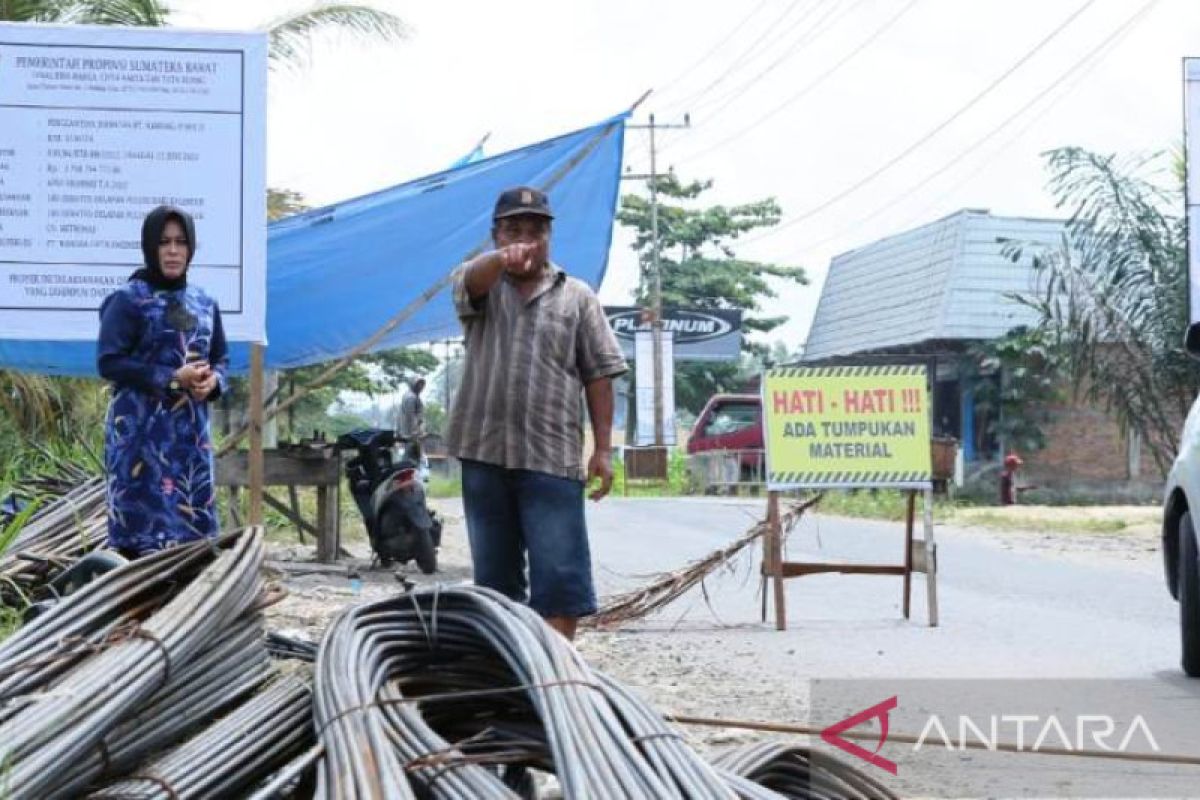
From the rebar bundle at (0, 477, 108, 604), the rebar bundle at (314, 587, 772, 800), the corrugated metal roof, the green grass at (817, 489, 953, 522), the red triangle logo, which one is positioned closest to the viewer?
the rebar bundle at (314, 587, 772, 800)

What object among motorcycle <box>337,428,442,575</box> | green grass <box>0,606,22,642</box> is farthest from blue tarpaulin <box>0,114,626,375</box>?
green grass <box>0,606,22,642</box>

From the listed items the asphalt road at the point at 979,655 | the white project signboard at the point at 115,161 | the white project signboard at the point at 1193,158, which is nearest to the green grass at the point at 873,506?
the asphalt road at the point at 979,655

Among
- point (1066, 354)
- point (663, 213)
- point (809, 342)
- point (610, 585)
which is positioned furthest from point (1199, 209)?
point (663, 213)

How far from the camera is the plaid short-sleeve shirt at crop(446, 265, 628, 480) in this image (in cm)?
552

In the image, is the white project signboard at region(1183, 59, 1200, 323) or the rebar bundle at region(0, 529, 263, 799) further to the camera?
the white project signboard at region(1183, 59, 1200, 323)

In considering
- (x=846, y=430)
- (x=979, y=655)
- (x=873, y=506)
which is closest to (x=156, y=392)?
(x=979, y=655)

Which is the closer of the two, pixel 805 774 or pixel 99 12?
pixel 805 774

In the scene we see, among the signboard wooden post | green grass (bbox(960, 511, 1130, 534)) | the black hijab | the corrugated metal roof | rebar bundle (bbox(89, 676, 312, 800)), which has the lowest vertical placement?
green grass (bbox(960, 511, 1130, 534))

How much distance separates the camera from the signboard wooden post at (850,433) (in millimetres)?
9508

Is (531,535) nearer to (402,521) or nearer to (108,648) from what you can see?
(108,648)

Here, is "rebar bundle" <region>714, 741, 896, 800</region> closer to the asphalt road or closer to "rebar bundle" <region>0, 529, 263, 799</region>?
the asphalt road

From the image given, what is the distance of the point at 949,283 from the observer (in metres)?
32.5

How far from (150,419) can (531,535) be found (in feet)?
4.83

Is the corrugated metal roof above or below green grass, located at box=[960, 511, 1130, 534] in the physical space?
above
